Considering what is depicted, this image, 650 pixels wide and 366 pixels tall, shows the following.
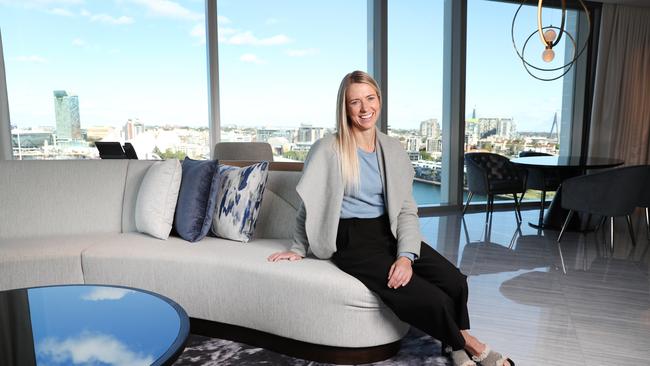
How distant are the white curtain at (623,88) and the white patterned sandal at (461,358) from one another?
5.27 meters

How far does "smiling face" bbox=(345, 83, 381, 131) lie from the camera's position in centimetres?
197

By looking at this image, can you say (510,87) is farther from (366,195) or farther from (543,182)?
(366,195)

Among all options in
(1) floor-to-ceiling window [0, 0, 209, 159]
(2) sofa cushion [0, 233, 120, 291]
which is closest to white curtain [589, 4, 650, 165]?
(1) floor-to-ceiling window [0, 0, 209, 159]

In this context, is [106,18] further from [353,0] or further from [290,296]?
[290,296]

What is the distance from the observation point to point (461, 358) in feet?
5.96

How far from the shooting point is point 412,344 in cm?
212

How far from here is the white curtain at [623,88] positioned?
5738 mm

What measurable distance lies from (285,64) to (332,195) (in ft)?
11.2

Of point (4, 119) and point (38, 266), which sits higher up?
point (4, 119)

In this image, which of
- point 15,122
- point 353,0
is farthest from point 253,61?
point 15,122

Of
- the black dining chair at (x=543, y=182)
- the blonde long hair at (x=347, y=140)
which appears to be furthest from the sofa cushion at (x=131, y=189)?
the black dining chair at (x=543, y=182)

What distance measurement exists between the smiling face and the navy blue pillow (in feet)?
3.13

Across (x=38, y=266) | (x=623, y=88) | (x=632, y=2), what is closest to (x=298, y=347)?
(x=38, y=266)

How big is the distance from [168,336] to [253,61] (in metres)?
4.08
